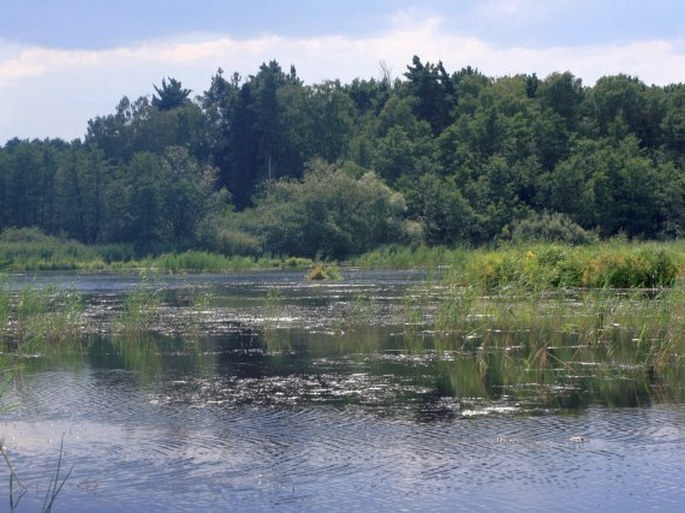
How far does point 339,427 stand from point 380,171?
210 feet

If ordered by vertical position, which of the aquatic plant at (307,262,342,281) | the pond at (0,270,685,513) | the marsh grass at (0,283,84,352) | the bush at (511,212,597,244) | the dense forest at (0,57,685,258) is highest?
the dense forest at (0,57,685,258)

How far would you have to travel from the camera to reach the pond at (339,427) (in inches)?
462

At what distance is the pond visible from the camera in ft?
38.5

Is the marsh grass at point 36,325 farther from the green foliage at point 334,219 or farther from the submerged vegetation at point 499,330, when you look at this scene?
the green foliage at point 334,219

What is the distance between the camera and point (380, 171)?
257 ft

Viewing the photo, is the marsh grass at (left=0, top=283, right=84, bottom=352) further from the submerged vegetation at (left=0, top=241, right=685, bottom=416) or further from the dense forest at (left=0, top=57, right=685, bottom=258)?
the dense forest at (left=0, top=57, right=685, bottom=258)

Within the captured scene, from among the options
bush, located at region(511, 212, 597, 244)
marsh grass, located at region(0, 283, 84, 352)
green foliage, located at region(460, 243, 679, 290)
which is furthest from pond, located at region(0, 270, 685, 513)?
bush, located at region(511, 212, 597, 244)

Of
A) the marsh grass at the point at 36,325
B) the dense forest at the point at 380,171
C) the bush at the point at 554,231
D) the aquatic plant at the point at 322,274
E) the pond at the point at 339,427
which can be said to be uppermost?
the dense forest at the point at 380,171

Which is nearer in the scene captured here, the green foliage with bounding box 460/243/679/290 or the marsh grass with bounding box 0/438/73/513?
the marsh grass with bounding box 0/438/73/513

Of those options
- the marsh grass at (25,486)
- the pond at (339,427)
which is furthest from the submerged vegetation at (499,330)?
the marsh grass at (25,486)

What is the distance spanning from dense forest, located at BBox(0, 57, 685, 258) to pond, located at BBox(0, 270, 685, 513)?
42.3 metres

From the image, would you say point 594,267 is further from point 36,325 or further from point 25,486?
point 25,486

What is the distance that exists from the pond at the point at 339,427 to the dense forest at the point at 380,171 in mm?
42287

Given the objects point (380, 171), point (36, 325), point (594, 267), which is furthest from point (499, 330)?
point (380, 171)
